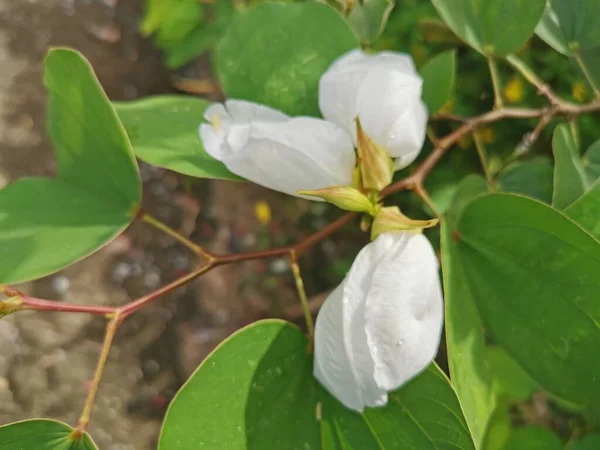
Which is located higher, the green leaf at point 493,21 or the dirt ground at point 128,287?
the green leaf at point 493,21

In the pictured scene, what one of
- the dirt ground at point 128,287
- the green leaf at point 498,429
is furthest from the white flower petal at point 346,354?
the dirt ground at point 128,287

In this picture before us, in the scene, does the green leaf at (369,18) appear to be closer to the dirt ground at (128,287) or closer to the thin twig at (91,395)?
the thin twig at (91,395)

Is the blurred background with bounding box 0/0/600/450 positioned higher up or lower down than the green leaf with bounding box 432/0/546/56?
lower down

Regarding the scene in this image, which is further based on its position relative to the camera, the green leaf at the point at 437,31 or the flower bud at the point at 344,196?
the green leaf at the point at 437,31

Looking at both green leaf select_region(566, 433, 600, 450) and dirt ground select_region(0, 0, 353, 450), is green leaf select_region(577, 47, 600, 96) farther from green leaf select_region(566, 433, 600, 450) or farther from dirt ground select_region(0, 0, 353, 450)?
dirt ground select_region(0, 0, 353, 450)

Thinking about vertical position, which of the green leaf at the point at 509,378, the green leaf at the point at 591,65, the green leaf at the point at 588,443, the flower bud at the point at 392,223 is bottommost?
the green leaf at the point at 509,378

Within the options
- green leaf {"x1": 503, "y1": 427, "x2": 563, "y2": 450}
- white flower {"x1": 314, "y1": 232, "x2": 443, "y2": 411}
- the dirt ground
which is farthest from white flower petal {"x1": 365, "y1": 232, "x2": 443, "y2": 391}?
the dirt ground

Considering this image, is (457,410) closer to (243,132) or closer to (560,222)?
(560,222)

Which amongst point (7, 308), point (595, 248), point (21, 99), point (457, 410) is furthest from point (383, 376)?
point (21, 99)

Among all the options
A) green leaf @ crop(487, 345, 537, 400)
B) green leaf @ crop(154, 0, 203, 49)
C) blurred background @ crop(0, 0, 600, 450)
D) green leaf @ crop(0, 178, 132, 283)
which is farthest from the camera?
blurred background @ crop(0, 0, 600, 450)
